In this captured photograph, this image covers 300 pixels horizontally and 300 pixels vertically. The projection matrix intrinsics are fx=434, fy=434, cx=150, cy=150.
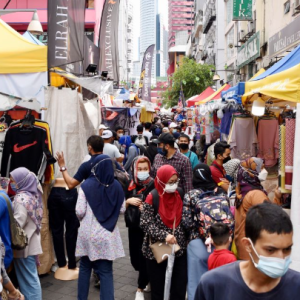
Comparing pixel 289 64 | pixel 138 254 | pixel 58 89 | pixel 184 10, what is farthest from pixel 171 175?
pixel 184 10

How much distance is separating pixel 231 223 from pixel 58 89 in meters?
4.12

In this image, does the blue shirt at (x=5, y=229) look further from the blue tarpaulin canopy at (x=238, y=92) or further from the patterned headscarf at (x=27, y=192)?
the blue tarpaulin canopy at (x=238, y=92)

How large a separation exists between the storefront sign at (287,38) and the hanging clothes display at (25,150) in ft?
30.0

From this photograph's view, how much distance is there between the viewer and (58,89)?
23.1ft

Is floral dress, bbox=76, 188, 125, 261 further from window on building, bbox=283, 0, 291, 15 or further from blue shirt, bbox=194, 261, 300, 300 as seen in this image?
window on building, bbox=283, 0, 291, 15

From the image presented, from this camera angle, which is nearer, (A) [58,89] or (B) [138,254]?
(B) [138,254]

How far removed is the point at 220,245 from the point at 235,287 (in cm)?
169

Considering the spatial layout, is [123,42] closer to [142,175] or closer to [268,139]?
[268,139]

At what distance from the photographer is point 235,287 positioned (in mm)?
2068

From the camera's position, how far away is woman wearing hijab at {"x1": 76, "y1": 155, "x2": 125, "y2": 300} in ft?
15.3

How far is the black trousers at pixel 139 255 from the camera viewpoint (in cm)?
532

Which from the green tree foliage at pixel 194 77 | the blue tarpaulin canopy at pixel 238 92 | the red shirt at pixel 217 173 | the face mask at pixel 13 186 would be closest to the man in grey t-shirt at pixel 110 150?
the blue tarpaulin canopy at pixel 238 92

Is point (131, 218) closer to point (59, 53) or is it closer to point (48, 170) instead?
point (48, 170)

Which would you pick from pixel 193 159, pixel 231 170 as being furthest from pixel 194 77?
pixel 231 170
